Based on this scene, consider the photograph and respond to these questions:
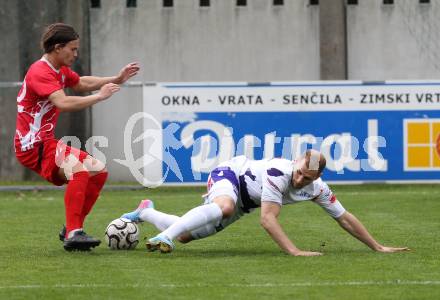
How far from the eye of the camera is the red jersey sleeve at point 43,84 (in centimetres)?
980

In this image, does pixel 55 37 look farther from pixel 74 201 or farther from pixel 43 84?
pixel 74 201

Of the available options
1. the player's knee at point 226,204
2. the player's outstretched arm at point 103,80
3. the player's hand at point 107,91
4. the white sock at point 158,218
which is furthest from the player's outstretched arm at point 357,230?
the player's outstretched arm at point 103,80

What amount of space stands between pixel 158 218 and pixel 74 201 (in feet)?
2.80

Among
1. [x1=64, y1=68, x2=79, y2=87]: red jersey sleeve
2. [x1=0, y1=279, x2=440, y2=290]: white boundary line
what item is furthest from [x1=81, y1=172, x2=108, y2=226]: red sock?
[x1=0, y1=279, x2=440, y2=290]: white boundary line

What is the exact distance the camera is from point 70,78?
10500 mm

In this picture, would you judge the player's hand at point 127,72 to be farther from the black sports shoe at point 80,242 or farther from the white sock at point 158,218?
the black sports shoe at point 80,242

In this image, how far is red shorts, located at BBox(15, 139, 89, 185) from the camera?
998 centimetres

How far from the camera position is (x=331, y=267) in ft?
29.4

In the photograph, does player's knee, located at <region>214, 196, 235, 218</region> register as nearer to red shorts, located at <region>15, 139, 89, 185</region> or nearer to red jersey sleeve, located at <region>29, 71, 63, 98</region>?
red shorts, located at <region>15, 139, 89, 185</region>

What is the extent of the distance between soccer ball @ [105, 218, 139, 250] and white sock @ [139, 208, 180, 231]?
0.17 m

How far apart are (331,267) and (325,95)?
29.2 ft

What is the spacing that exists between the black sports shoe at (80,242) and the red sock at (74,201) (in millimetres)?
66

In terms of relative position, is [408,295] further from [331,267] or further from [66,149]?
[66,149]

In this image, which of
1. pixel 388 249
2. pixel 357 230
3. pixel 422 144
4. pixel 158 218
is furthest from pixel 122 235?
pixel 422 144
